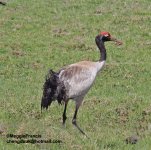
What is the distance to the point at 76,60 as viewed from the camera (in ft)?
61.3

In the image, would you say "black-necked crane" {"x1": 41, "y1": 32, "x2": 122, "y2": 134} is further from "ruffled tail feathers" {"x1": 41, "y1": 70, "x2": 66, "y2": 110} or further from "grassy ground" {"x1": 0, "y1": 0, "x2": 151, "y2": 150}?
"grassy ground" {"x1": 0, "y1": 0, "x2": 151, "y2": 150}

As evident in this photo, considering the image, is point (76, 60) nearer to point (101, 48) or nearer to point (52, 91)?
point (101, 48)

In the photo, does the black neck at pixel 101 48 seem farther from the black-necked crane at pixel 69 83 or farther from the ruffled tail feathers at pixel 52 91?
the ruffled tail feathers at pixel 52 91

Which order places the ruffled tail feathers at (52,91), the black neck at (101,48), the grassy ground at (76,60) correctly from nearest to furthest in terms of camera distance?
the ruffled tail feathers at (52,91) → the grassy ground at (76,60) → the black neck at (101,48)

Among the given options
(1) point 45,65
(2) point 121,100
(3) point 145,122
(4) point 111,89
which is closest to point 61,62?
(1) point 45,65

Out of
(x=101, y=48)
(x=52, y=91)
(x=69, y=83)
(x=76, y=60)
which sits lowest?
(x=76, y=60)

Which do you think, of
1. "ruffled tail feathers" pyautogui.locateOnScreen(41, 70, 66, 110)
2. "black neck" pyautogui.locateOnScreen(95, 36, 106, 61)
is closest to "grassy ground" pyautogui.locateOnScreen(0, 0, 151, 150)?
"ruffled tail feathers" pyautogui.locateOnScreen(41, 70, 66, 110)

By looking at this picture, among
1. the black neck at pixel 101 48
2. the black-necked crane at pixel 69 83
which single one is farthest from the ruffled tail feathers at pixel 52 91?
the black neck at pixel 101 48

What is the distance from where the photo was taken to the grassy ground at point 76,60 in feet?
39.5

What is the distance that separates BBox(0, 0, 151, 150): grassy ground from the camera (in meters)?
12.0

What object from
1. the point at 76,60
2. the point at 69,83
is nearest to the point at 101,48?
the point at 69,83

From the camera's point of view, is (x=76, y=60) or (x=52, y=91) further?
(x=76, y=60)

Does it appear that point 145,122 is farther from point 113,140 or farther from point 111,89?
point 111,89

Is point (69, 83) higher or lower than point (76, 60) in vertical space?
higher
